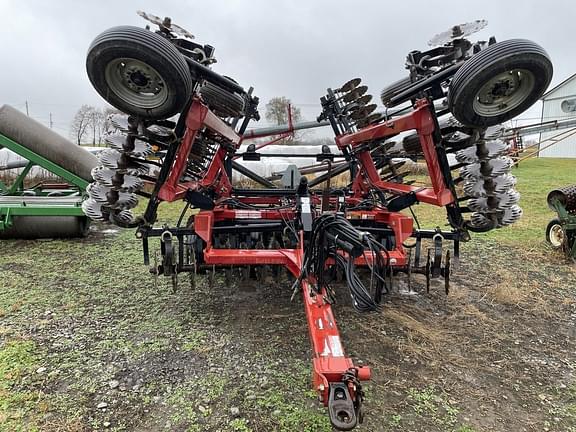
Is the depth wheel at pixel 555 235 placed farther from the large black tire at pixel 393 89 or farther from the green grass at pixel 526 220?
the large black tire at pixel 393 89

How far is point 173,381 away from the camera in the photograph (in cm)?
261

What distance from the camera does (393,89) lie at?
4.20 meters

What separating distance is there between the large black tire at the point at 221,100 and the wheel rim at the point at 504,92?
2048 mm

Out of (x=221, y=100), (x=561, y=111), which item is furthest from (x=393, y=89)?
(x=561, y=111)

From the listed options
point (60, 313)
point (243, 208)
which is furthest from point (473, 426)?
point (60, 313)

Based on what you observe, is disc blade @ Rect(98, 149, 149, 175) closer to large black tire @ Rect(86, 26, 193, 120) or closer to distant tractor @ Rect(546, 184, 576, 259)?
large black tire @ Rect(86, 26, 193, 120)

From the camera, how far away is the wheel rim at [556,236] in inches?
231

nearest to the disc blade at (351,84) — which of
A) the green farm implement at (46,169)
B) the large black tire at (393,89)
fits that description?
the large black tire at (393,89)

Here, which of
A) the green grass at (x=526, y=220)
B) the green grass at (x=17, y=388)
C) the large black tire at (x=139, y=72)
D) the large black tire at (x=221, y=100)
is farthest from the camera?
the green grass at (x=526, y=220)

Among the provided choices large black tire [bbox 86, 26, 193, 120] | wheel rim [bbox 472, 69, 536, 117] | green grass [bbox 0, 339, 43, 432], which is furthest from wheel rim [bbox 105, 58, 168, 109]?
wheel rim [bbox 472, 69, 536, 117]

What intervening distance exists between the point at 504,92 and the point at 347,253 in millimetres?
1683

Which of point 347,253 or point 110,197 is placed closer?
point 347,253

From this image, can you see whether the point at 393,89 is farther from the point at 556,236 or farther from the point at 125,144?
the point at 556,236

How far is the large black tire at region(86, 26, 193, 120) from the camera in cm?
251
